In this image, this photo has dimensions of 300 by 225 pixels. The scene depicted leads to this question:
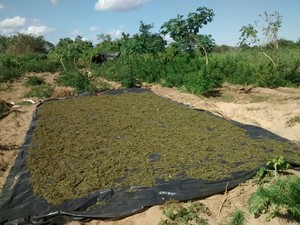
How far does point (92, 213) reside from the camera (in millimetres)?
3373

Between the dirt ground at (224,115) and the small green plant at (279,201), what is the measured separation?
3.8 inches

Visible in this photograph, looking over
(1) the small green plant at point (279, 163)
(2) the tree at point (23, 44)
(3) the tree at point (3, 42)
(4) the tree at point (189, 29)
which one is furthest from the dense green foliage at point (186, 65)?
(3) the tree at point (3, 42)

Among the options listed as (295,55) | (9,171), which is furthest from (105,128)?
(295,55)

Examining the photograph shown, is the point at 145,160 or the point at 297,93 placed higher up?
the point at 297,93

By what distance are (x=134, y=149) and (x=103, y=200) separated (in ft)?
5.11

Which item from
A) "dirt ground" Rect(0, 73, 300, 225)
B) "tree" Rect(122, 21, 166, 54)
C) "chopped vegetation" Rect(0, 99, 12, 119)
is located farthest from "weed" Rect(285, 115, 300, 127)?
"tree" Rect(122, 21, 166, 54)

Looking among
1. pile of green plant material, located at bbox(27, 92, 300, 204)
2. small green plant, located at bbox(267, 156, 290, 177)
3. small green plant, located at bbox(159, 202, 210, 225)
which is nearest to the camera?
small green plant, located at bbox(159, 202, 210, 225)

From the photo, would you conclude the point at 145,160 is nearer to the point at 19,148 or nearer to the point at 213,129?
the point at 213,129

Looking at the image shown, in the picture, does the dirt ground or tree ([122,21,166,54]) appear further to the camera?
tree ([122,21,166,54])

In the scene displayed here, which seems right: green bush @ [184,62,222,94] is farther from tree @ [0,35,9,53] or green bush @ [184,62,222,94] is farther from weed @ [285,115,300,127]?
tree @ [0,35,9,53]

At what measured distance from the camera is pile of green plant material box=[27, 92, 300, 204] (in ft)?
13.4

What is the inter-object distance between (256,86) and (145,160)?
6737mm

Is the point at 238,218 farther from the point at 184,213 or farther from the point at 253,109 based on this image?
the point at 253,109

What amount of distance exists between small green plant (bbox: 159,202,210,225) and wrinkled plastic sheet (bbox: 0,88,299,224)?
0.15 metres
